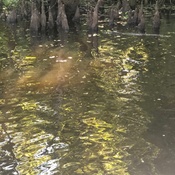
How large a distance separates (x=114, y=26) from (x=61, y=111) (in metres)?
9.83

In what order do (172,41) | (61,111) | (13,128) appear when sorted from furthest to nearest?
→ 1. (172,41)
2. (61,111)
3. (13,128)

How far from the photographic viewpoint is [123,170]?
467 cm

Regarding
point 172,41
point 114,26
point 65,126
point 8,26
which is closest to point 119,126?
point 65,126

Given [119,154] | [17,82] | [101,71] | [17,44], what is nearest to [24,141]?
[119,154]

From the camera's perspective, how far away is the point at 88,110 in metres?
6.62

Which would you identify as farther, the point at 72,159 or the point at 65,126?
the point at 65,126

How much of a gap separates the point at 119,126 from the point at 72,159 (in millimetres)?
1242

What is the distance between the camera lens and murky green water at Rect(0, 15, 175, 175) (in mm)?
4920

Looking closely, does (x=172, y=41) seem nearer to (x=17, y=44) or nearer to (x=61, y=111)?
(x=17, y=44)

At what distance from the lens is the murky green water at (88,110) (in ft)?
16.1

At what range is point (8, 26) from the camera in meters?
17.0

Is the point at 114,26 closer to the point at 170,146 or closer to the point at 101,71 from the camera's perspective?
the point at 101,71

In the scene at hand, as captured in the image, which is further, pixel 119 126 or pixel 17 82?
pixel 17 82

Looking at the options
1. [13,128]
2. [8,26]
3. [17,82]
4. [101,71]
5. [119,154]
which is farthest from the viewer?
[8,26]
